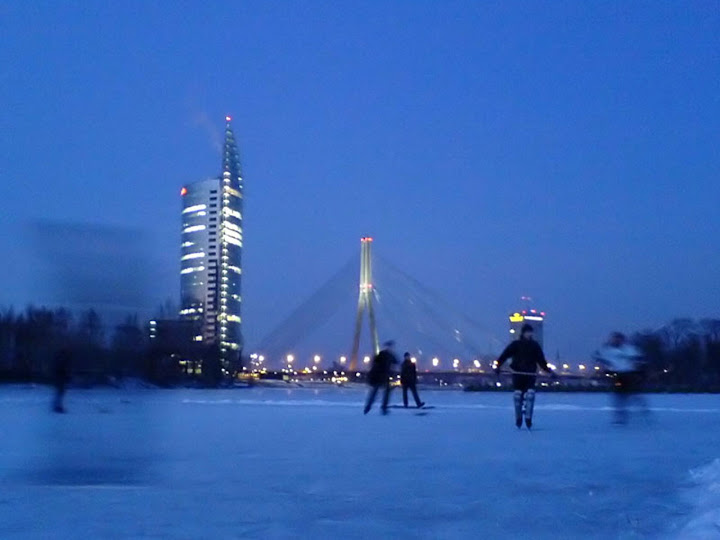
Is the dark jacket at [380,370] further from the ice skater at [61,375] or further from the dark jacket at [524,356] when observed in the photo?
the ice skater at [61,375]

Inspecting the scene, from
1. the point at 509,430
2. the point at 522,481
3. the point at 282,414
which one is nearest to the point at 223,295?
the point at 282,414

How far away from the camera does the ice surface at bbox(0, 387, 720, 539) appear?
5.22 m

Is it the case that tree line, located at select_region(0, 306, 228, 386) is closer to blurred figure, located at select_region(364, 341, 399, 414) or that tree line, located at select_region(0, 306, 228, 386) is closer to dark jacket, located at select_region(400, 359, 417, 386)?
blurred figure, located at select_region(364, 341, 399, 414)

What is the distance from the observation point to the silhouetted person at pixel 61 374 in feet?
26.5

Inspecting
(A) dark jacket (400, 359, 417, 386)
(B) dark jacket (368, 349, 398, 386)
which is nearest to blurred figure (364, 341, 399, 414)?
(B) dark jacket (368, 349, 398, 386)

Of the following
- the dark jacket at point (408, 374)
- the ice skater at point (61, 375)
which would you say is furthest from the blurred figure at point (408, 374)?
the ice skater at point (61, 375)

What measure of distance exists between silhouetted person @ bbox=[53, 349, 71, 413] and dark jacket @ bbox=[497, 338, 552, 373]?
5.32 metres

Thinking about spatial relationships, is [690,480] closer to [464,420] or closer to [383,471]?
[383,471]

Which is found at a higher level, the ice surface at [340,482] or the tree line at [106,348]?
the tree line at [106,348]

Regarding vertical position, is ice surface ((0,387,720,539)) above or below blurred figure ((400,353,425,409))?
below

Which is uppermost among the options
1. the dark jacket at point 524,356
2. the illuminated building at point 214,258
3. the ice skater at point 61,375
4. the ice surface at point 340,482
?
the illuminated building at point 214,258

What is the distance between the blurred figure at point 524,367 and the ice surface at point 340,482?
58 cm

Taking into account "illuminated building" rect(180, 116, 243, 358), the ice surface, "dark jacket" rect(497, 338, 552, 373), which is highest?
"illuminated building" rect(180, 116, 243, 358)

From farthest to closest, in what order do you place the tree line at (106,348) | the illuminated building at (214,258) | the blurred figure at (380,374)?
the illuminated building at (214,258) < the blurred figure at (380,374) < the tree line at (106,348)
